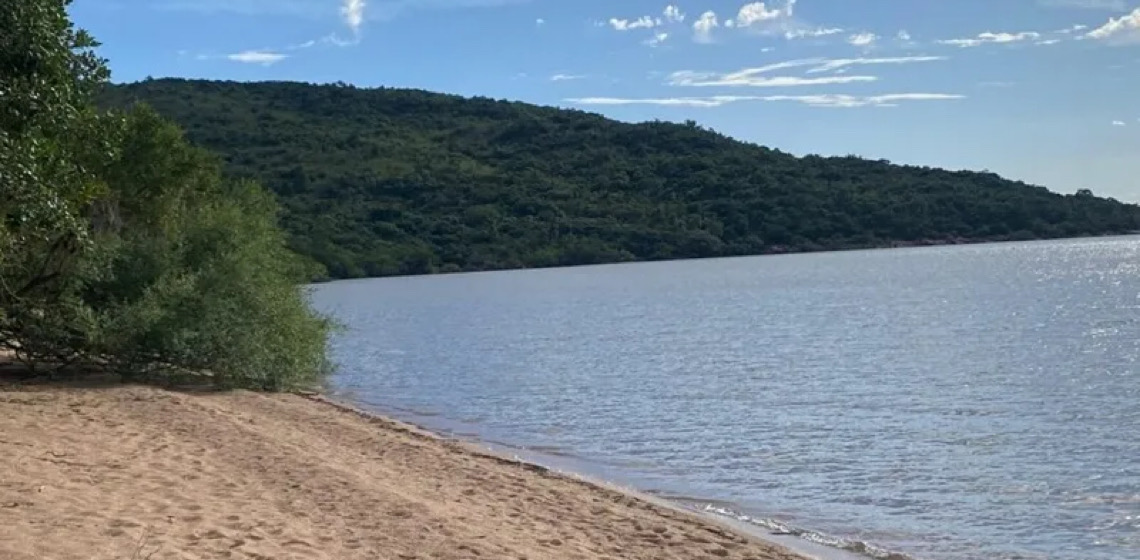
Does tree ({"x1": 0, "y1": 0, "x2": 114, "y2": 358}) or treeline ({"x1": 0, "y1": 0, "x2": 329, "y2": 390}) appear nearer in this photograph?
tree ({"x1": 0, "y1": 0, "x2": 114, "y2": 358})

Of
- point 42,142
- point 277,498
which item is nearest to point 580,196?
point 42,142

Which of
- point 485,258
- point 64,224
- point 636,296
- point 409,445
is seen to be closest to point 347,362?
point 409,445

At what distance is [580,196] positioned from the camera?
144 metres

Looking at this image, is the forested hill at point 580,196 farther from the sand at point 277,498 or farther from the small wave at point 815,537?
the small wave at point 815,537

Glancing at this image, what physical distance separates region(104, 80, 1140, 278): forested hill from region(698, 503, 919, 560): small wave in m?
109

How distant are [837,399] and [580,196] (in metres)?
118

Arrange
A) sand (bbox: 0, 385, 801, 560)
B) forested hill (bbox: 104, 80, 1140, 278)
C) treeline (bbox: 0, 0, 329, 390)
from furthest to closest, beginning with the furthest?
forested hill (bbox: 104, 80, 1140, 278)
treeline (bbox: 0, 0, 329, 390)
sand (bbox: 0, 385, 801, 560)

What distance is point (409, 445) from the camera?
18.8m

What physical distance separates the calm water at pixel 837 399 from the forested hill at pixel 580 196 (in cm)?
6039

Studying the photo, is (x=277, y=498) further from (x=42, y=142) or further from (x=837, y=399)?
(x=837, y=399)

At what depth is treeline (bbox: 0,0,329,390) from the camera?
44.6ft

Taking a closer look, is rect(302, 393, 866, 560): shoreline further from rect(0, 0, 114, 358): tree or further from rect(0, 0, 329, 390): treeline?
rect(0, 0, 114, 358): tree

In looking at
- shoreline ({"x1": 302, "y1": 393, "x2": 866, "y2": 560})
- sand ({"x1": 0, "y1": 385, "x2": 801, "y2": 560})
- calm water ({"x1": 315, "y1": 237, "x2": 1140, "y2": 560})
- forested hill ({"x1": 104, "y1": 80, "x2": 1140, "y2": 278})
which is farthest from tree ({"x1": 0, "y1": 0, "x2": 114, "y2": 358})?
forested hill ({"x1": 104, "y1": 80, "x2": 1140, "y2": 278})

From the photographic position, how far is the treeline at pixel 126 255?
1359 centimetres
